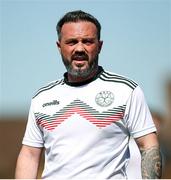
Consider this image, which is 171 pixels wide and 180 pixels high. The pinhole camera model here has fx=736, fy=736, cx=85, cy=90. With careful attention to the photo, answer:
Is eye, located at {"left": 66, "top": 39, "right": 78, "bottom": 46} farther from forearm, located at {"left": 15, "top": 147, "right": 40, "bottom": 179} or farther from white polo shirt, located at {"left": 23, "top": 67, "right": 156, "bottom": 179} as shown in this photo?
forearm, located at {"left": 15, "top": 147, "right": 40, "bottom": 179}

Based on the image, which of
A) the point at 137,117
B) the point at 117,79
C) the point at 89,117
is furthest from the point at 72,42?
the point at 137,117

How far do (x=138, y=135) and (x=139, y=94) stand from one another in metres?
0.30

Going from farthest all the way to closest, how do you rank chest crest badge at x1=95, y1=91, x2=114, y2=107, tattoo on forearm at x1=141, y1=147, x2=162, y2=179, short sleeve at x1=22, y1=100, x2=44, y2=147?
short sleeve at x1=22, y1=100, x2=44, y2=147 < chest crest badge at x1=95, y1=91, x2=114, y2=107 < tattoo on forearm at x1=141, y1=147, x2=162, y2=179

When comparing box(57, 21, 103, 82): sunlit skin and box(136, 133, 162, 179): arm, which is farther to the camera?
box(57, 21, 103, 82): sunlit skin

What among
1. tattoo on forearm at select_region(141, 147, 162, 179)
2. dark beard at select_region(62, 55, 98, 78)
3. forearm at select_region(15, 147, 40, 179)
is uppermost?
dark beard at select_region(62, 55, 98, 78)

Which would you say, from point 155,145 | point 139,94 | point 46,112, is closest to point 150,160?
point 155,145

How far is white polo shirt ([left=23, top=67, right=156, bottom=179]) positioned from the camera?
534 centimetres

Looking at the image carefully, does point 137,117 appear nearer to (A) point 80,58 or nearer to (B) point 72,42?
(A) point 80,58

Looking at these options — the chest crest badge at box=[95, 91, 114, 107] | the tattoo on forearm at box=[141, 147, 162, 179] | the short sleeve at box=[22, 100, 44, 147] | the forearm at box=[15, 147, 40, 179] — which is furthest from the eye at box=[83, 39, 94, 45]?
the forearm at box=[15, 147, 40, 179]

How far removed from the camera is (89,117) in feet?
17.9

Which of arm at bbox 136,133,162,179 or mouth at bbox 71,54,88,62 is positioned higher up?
mouth at bbox 71,54,88,62

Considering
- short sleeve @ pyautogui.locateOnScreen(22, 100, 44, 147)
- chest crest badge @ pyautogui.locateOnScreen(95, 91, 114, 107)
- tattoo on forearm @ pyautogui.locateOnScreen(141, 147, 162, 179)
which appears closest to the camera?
tattoo on forearm @ pyautogui.locateOnScreen(141, 147, 162, 179)

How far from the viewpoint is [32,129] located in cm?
583

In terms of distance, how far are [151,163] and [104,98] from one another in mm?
593
